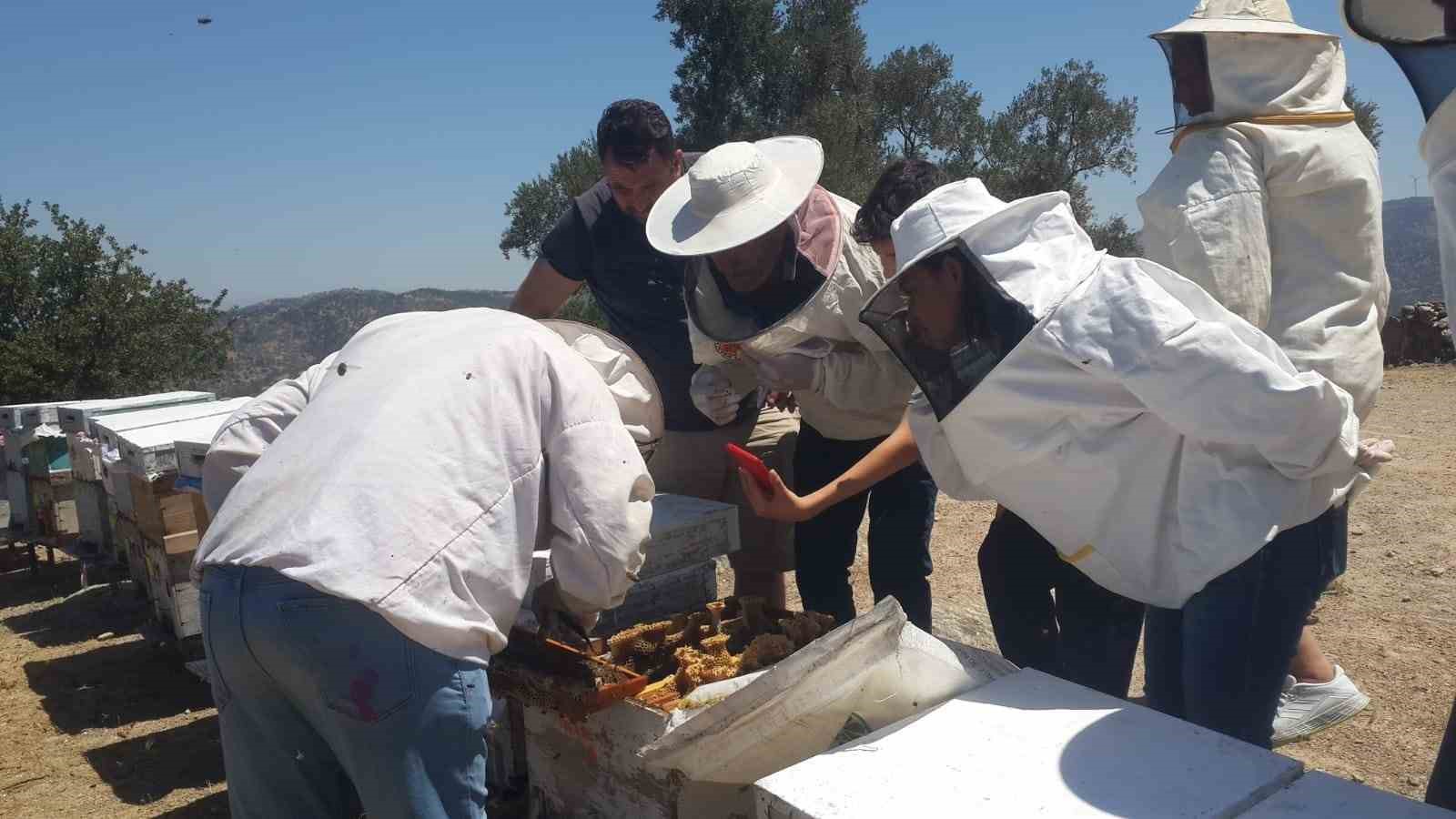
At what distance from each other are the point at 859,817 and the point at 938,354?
40.9 inches

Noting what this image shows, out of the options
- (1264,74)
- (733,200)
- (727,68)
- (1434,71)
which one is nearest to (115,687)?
(733,200)

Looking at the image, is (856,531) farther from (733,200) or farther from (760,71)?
(760,71)

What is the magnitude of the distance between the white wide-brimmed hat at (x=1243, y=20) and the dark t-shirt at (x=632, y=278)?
6.10ft

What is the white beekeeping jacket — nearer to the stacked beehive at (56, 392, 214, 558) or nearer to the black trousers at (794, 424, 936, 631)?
the black trousers at (794, 424, 936, 631)

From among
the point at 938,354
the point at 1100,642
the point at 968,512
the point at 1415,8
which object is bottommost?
the point at 968,512

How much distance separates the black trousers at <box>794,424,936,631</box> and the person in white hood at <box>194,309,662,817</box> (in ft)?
3.79

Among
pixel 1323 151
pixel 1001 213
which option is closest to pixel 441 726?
pixel 1001 213

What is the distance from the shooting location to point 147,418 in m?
5.08

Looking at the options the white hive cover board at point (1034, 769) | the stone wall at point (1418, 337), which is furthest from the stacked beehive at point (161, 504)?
the stone wall at point (1418, 337)

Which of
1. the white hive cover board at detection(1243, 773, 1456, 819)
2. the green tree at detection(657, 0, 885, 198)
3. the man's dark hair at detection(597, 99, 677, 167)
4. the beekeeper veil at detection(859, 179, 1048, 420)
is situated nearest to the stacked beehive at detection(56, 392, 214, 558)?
the man's dark hair at detection(597, 99, 677, 167)

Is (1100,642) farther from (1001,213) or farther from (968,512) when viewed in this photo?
(968,512)

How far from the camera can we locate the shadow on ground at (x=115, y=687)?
15.1 ft

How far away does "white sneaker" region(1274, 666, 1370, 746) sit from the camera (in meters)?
3.45

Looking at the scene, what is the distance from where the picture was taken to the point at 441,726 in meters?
1.99
